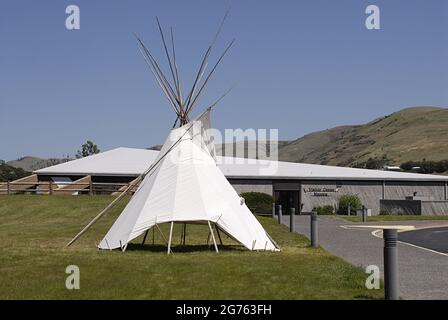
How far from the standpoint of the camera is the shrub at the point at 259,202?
4350 cm

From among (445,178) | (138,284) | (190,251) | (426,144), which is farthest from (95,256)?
(426,144)

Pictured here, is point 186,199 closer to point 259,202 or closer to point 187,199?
point 187,199

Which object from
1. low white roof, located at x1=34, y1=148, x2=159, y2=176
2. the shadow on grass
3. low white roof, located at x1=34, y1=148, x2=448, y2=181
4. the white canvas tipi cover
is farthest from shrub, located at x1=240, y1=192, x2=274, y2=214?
the white canvas tipi cover

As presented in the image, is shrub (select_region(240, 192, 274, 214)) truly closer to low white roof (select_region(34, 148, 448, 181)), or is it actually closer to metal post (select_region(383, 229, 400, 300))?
low white roof (select_region(34, 148, 448, 181))

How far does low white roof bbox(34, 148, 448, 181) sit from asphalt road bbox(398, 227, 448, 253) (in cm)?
2297

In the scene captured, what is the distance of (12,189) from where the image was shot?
137ft

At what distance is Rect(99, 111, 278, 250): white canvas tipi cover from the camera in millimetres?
15828

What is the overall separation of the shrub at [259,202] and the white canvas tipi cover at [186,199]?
25972mm

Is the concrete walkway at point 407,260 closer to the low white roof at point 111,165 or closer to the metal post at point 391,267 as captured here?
the metal post at point 391,267

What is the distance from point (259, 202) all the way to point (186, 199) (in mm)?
28172

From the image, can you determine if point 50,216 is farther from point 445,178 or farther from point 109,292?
point 445,178

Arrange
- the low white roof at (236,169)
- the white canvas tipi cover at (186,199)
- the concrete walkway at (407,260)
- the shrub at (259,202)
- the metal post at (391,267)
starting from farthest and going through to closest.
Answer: the low white roof at (236,169), the shrub at (259,202), the white canvas tipi cover at (186,199), the concrete walkway at (407,260), the metal post at (391,267)

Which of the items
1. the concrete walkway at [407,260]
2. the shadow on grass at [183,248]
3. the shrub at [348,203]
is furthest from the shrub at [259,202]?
the shadow on grass at [183,248]

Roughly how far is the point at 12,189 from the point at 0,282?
3247 cm
